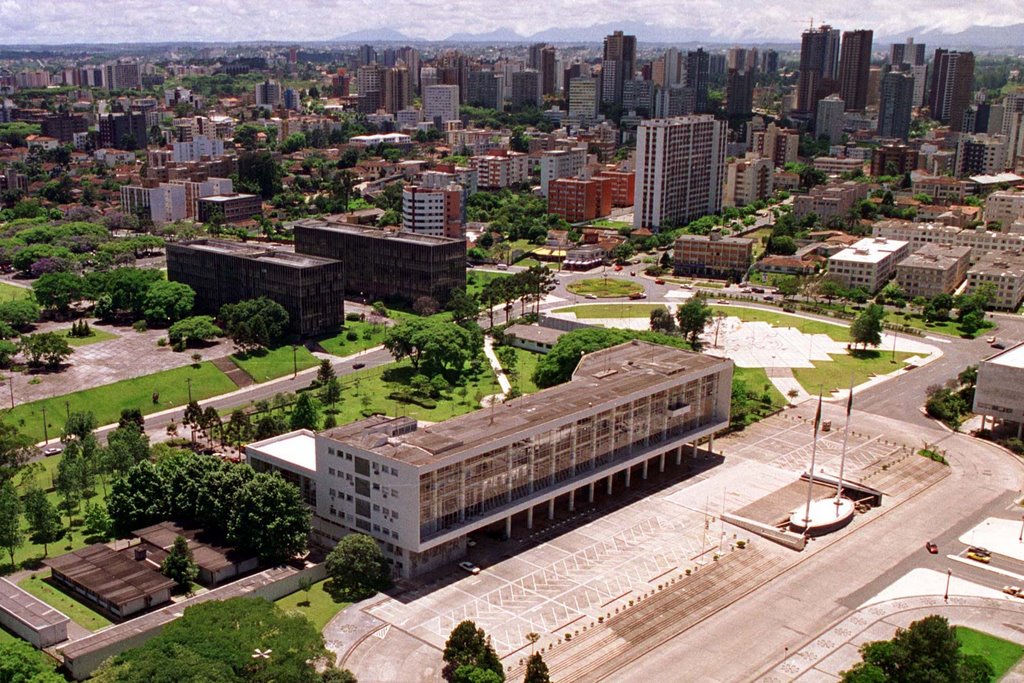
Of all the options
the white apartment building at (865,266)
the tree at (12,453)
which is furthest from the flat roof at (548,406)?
the white apartment building at (865,266)

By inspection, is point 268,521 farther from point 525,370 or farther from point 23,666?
point 525,370

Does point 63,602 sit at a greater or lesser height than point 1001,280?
lesser

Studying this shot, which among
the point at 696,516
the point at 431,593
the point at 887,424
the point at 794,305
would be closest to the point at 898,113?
the point at 794,305

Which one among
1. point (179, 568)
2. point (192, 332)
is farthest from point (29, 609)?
point (192, 332)

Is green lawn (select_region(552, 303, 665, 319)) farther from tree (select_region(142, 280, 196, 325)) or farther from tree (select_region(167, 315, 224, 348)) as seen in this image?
tree (select_region(142, 280, 196, 325))

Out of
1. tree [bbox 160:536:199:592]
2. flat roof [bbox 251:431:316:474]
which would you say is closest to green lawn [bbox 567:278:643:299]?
flat roof [bbox 251:431:316:474]

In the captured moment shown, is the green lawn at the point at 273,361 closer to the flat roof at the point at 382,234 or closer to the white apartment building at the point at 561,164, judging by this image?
the flat roof at the point at 382,234

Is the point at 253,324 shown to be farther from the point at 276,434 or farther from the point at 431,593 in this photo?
the point at 431,593

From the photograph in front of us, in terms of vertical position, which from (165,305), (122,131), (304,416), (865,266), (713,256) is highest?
(122,131)
